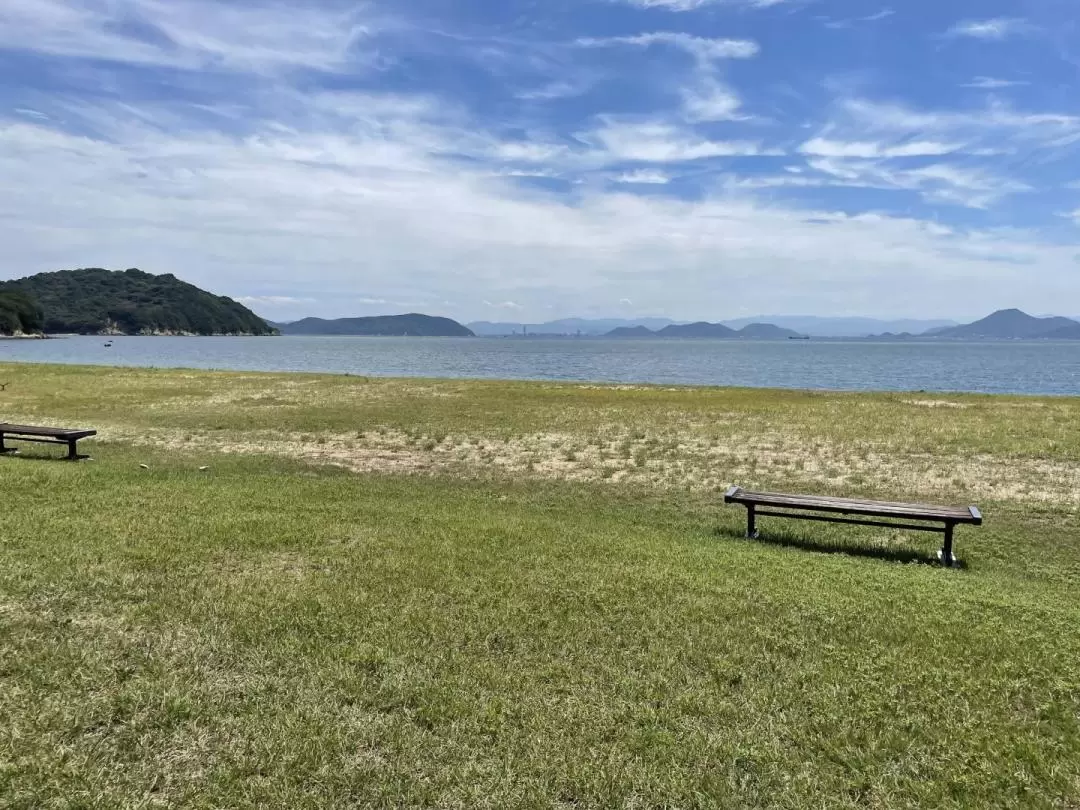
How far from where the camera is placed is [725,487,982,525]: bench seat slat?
8.71 m

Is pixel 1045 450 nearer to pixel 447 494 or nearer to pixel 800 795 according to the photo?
pixel 447 494

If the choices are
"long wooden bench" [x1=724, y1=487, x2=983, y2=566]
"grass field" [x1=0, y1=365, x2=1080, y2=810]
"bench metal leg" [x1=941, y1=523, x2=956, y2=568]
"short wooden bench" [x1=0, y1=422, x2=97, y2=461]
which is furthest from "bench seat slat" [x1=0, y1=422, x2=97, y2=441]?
"bench metal leg" [x1=941, y1=523, x2=956, y2=568]

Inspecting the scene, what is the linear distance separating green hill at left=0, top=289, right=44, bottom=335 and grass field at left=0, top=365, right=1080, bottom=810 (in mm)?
210412

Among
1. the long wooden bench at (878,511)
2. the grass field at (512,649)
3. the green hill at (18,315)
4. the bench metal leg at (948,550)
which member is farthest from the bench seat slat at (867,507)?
the green hill at (18,315)

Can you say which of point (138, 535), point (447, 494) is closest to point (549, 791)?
point (138, 535)

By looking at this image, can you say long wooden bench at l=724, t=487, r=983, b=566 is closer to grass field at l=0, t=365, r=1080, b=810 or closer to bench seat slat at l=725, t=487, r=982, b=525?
bench seat slat at l=725, t=487, r=982, b=525

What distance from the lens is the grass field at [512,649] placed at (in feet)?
12.8

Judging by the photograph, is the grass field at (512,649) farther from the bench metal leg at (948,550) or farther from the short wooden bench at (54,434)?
the short wooden bench at (54,434)

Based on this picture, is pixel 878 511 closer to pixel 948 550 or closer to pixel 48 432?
pixel 948 550

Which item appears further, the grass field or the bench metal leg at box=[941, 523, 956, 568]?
the bench metal leg at box=[941, 523, 956, 568]

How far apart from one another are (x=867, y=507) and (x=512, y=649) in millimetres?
5976

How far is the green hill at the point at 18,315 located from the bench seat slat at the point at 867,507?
220 meters

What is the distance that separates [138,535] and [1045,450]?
1964 centimetres

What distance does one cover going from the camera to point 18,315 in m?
183
